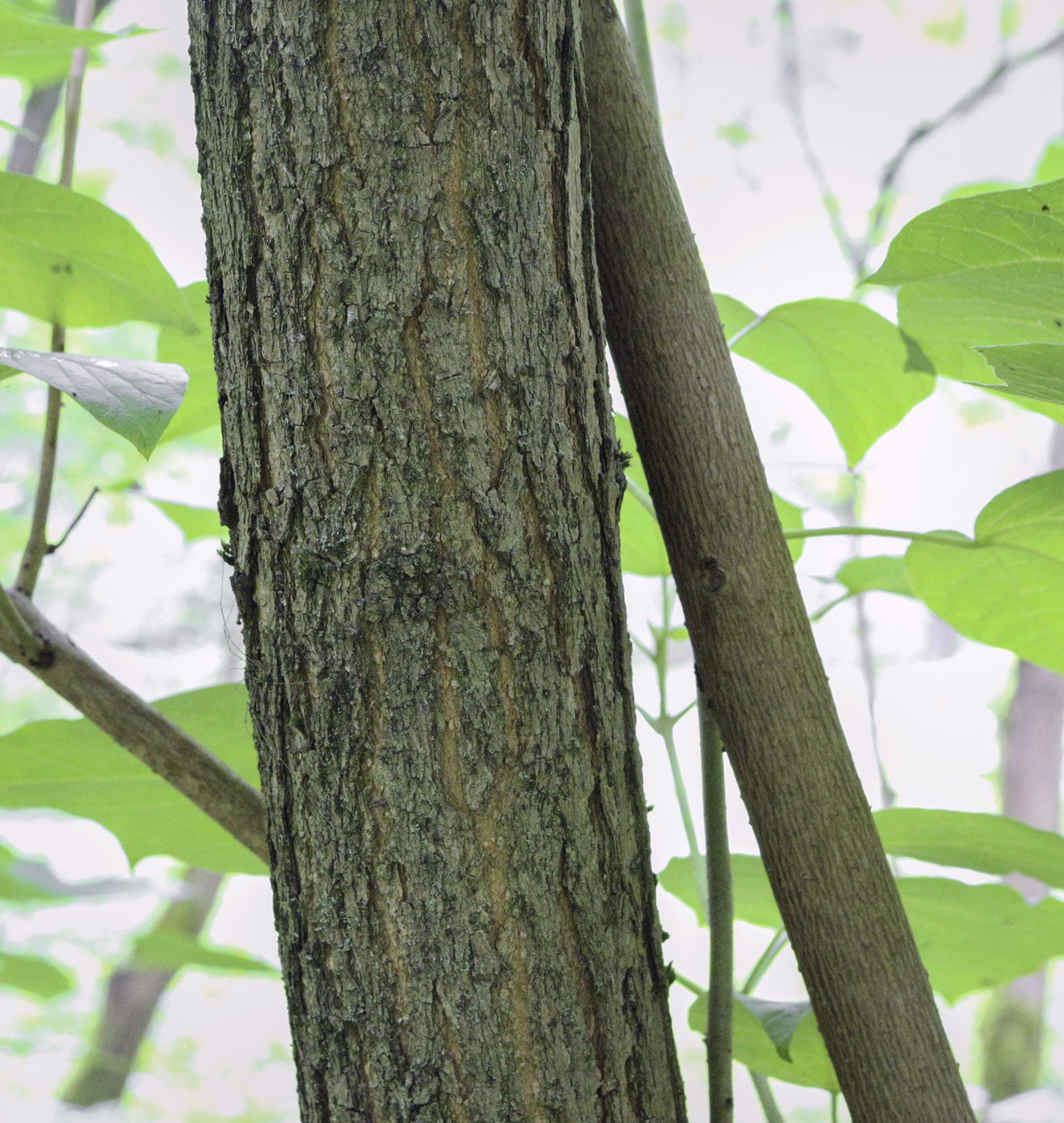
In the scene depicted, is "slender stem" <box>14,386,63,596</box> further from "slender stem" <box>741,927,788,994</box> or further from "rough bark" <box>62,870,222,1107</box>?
"rough bark" <box>62,870,222,1107</box>

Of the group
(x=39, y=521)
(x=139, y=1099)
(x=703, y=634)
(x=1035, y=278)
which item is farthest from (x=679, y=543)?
(x=139, y=1099)

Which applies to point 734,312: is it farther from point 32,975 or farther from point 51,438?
point 32,975

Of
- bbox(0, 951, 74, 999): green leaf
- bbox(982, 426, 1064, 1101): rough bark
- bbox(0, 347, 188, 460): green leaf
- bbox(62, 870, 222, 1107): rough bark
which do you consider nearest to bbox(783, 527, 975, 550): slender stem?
bbox(0, 347, 188, 460): green leaf

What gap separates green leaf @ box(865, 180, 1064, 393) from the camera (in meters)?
0.28

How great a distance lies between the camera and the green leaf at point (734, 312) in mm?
486

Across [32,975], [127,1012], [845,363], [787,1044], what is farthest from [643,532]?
[127,1012]

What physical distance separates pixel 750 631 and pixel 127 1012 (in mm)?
2766

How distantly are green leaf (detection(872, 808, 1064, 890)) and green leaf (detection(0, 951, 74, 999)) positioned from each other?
517 mm

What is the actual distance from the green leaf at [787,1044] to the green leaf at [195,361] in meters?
0.34

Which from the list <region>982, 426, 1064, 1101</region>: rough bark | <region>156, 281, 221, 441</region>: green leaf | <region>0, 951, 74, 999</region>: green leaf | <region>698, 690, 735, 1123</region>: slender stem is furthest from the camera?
<region>982, 426, 1064, 1101</region>: rough bark

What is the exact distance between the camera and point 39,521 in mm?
388

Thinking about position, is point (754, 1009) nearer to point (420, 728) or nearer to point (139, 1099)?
point (420, 728)

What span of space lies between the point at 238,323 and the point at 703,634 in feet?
0.57

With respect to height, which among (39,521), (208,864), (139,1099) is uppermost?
(39,521)
